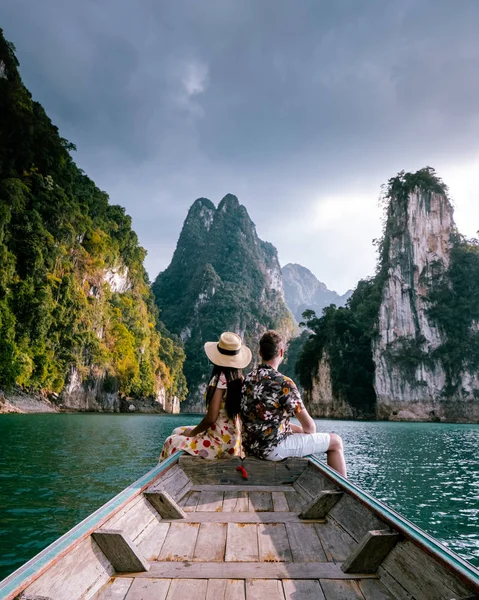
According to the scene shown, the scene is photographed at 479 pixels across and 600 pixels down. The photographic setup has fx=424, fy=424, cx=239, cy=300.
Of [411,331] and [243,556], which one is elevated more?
[411,331]

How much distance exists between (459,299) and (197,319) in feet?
195

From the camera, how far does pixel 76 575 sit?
5.96ft

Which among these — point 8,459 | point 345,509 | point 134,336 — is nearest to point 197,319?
point 134,336

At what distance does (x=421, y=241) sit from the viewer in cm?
4938

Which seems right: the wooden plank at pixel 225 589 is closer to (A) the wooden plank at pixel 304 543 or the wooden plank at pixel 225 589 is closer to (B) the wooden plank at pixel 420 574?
(A) the wooden plank at pixel 304 543

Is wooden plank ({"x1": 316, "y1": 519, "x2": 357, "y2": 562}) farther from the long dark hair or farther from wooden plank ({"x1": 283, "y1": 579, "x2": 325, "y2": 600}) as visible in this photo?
the long dark hair

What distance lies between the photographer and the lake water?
191 inches

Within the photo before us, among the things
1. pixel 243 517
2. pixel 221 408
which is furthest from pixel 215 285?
pixel 243 517

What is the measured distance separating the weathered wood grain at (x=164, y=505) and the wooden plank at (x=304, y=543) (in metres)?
0.76

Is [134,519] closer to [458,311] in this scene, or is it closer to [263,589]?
[263,589]

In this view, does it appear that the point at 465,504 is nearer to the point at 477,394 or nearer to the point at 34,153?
the point at 34,153

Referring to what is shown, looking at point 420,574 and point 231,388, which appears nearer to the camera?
point 420,574

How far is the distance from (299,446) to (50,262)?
32686 mm

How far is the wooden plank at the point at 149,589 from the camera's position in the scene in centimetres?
181
